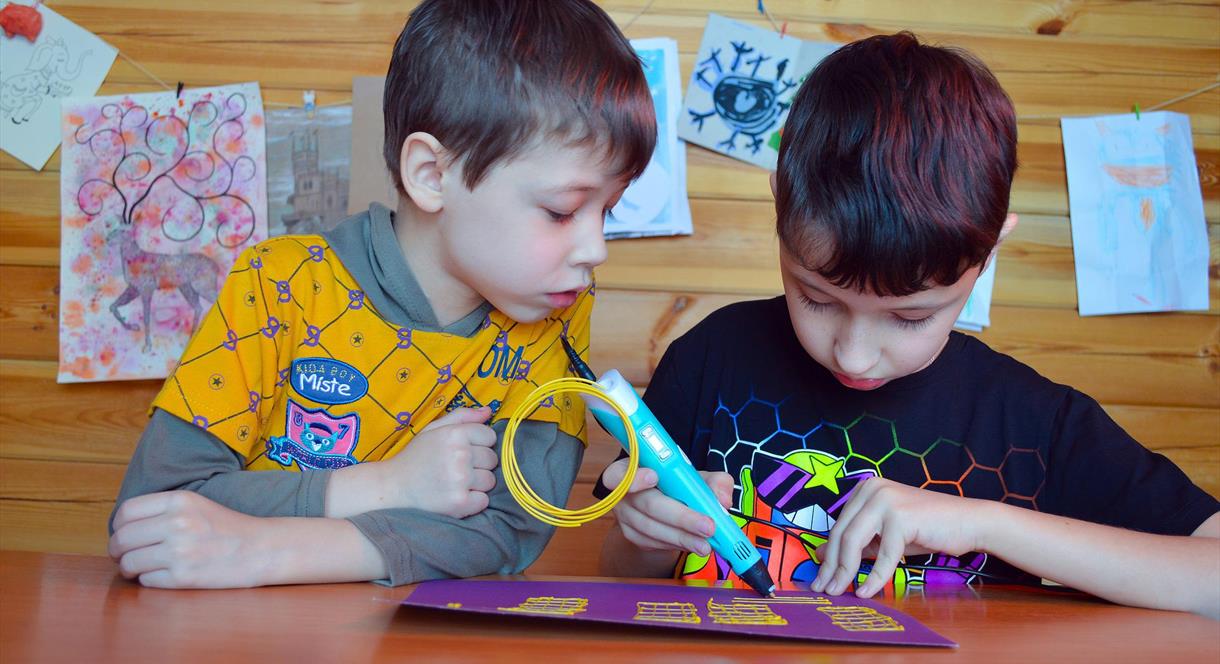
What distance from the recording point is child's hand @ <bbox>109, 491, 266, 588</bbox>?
64 centimetres

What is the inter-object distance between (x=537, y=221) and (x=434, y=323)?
15 cm

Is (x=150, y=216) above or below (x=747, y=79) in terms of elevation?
below

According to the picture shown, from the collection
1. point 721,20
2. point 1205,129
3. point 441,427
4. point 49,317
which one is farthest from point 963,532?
point 49,317

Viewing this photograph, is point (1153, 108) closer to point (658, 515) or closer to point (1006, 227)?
point (1006, 227)

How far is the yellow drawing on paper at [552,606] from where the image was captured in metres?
0.50

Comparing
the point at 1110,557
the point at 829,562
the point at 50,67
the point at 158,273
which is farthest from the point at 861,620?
the point at 50,67

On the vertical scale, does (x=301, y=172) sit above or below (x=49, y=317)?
above

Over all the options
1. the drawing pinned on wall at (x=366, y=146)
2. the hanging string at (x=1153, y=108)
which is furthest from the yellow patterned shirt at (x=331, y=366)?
the hanging string at (x=1153, y=108)

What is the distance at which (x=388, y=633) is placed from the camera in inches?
19.6

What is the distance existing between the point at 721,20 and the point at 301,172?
64 centimetres

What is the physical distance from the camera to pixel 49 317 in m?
1.47

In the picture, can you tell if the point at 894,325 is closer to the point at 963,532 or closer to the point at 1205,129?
the point at 963,532

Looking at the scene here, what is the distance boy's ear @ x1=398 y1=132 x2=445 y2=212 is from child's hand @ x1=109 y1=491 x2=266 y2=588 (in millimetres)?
308

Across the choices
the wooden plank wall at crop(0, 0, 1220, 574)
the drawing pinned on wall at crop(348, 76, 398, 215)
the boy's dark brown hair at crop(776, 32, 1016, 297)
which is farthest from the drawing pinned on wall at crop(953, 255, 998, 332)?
the drawing pinned on wall at crop(348, 76, 398, 215)
